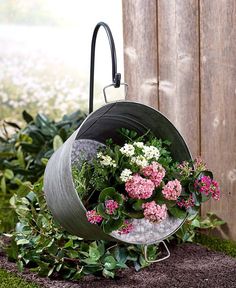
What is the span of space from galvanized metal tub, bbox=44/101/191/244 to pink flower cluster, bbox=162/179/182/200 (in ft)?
0.56

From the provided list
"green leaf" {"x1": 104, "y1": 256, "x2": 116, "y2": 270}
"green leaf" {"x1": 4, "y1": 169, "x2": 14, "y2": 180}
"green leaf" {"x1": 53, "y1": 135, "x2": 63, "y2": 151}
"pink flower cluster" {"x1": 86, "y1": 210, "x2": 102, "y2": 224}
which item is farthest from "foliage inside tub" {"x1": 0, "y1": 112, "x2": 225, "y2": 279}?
"green leaf" {"x1": 4, "y1": 169, "x2": 14, "y2": 180}

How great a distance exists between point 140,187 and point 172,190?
4.7 inches

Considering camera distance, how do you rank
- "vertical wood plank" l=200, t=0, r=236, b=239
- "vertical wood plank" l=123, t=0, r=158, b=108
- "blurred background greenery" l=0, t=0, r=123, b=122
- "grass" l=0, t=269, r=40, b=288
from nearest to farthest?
"grass" l=0, t=269, r=40, b=288 < "vertical wood plank" l=200, t=0, r=236, b=239 < "vertical wood plank" l=123, t=0, r=158, b=108 < "blurred background greenery" l=0, t=0, r=123, b=122

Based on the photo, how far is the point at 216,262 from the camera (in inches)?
101

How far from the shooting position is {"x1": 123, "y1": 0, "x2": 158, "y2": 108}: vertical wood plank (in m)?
2.97

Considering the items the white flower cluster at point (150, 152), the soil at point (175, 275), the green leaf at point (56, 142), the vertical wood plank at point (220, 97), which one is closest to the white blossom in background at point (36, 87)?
the green leaf at point (56, 142)

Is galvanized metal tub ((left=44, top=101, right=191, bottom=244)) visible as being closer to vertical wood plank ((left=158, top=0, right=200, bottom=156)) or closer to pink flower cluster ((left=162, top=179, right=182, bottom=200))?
pink flower cluster ((left=162, top=179, right=182, bottom=200))

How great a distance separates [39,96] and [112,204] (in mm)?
4207

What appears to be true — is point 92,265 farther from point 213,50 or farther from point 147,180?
point 213,50

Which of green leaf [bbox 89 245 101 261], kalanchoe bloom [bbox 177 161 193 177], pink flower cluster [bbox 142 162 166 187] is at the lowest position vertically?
green leaf [bbox 89 245 101 261]

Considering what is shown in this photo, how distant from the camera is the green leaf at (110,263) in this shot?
235 cm

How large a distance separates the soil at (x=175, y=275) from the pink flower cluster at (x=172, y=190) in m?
0.36

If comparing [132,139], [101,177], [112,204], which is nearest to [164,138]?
[132,139]

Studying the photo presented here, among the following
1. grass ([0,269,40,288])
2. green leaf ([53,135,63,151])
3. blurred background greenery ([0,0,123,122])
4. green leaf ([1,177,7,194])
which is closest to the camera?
grass ([0,269,40,288])
